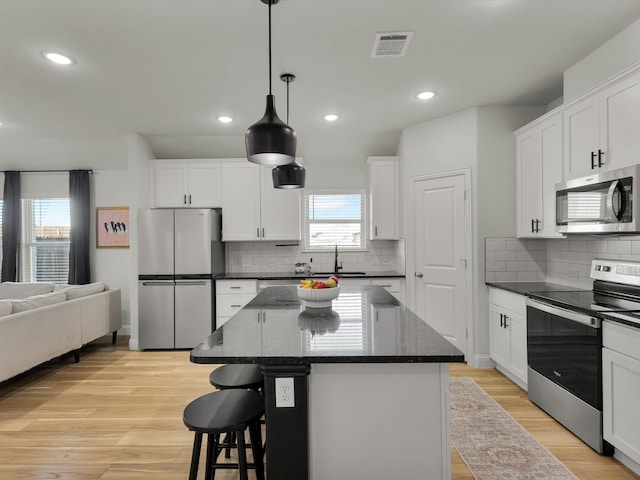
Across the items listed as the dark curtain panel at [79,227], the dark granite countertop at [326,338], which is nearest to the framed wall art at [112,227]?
the dark curtain panel at [79,227]

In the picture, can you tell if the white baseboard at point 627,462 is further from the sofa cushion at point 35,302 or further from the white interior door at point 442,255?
the sofa cushion at point 35,302

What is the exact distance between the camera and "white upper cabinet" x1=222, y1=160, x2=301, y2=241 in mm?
5070

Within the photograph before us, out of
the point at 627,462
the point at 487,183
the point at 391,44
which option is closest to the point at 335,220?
the point at 487,183

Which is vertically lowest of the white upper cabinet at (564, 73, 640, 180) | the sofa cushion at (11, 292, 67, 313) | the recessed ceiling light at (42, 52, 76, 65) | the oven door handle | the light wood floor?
the light wood floor

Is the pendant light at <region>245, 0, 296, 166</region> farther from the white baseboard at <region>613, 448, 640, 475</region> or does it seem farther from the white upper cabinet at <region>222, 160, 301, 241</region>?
the white upper cabinet at <region>222, 160, 301, 241</region>

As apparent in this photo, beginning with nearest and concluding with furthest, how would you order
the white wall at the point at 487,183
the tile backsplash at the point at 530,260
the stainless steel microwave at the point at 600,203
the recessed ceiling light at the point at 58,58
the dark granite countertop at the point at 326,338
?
the dark granite countertop at the point at 326,338 → the stainless steel microwave at the point at 600,203 → the recessed ceiling light at the point at 58,58 → the tile backsplash at the point at 530,260 → the white wall at the point at 487,183

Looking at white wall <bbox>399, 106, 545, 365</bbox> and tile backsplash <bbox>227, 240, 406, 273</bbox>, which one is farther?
tile backsplash <bbox>227, 240, 406, 273</bbox>

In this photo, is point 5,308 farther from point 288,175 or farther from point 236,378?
point 288,175

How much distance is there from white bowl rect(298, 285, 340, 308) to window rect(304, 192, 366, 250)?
308 centimetres

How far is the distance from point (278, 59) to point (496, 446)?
10.1 ft

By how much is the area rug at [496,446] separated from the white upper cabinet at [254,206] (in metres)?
3.01

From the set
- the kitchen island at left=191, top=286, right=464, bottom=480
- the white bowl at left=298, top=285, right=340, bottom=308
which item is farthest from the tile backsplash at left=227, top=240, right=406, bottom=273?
the kitchen island at left=191, top=286, right=464, bottom=480

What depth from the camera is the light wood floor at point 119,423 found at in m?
2.26

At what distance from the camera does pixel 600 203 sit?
2.47 meters
